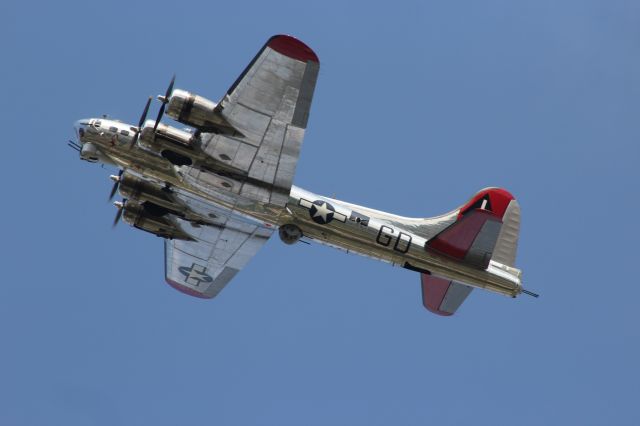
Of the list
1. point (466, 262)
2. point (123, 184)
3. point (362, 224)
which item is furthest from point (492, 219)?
point (123, 184)

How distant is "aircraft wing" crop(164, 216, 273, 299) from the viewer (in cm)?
3291

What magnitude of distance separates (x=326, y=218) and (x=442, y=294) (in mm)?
5347

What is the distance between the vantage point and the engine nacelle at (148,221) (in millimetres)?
32188

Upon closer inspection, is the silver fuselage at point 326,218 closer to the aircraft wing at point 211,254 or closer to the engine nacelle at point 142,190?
the engine nacelle at point 142,190

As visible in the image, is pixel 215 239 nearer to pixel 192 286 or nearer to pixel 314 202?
pixel 192 286

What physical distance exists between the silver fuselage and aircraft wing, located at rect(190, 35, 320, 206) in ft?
2.10

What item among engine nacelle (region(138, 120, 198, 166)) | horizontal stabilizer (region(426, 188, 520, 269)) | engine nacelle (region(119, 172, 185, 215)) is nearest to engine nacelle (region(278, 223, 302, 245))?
engine nacelle (region(138, 120, 198, 166))

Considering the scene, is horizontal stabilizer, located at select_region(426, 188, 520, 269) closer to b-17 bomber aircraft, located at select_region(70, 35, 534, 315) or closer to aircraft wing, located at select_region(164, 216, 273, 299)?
b-17 bomber aircraft, located at select_region(70, 35, 534, 315)

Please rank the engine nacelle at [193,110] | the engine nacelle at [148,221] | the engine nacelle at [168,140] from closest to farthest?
the engine nacelle at [193,110] < the engine nacelle at [168,140] < the engine nacelle at [148,221]

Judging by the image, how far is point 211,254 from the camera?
3453 centimetres

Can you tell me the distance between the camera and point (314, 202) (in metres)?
30.2

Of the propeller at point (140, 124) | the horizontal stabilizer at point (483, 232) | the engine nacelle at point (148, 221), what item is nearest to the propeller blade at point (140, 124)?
the propeller at point (140, 124)

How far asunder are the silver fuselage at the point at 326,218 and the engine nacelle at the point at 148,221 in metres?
2.51

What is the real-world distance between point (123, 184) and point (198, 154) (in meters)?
3.75
